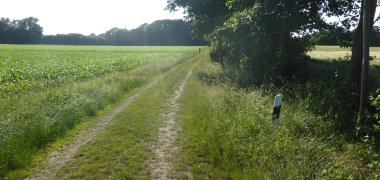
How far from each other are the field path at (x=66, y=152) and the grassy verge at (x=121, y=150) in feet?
0.60

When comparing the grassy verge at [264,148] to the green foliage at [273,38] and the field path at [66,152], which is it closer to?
the field path at [66,152]

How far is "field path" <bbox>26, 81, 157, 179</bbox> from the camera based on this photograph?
242 inches

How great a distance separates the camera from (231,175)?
5.93 m

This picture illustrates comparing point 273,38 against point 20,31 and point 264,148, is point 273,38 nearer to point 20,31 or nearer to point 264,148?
point 264,148

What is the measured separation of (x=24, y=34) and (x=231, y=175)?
434 feet

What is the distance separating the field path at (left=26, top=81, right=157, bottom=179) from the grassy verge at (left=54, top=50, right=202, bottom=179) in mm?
183

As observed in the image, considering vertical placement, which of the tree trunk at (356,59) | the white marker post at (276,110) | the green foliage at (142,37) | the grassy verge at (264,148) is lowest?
the grassy verge at (264,148)

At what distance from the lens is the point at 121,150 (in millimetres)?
7375

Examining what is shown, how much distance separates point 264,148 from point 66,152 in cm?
450

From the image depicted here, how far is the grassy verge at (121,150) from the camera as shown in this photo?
19.9ft

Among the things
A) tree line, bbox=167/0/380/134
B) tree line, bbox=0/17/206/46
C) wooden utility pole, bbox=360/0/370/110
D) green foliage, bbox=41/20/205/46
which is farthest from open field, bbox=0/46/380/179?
green foliage, bbox=41/20/205/46

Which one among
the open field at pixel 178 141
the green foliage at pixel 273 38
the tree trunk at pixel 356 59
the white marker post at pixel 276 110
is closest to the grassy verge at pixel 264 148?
the open field at pixel 178 141

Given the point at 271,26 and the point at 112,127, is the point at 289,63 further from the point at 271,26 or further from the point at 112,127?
the point at 112,127

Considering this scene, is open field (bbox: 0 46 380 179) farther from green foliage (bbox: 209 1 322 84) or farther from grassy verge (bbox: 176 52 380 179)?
green foliage (bbox: 209 1 322 84)
